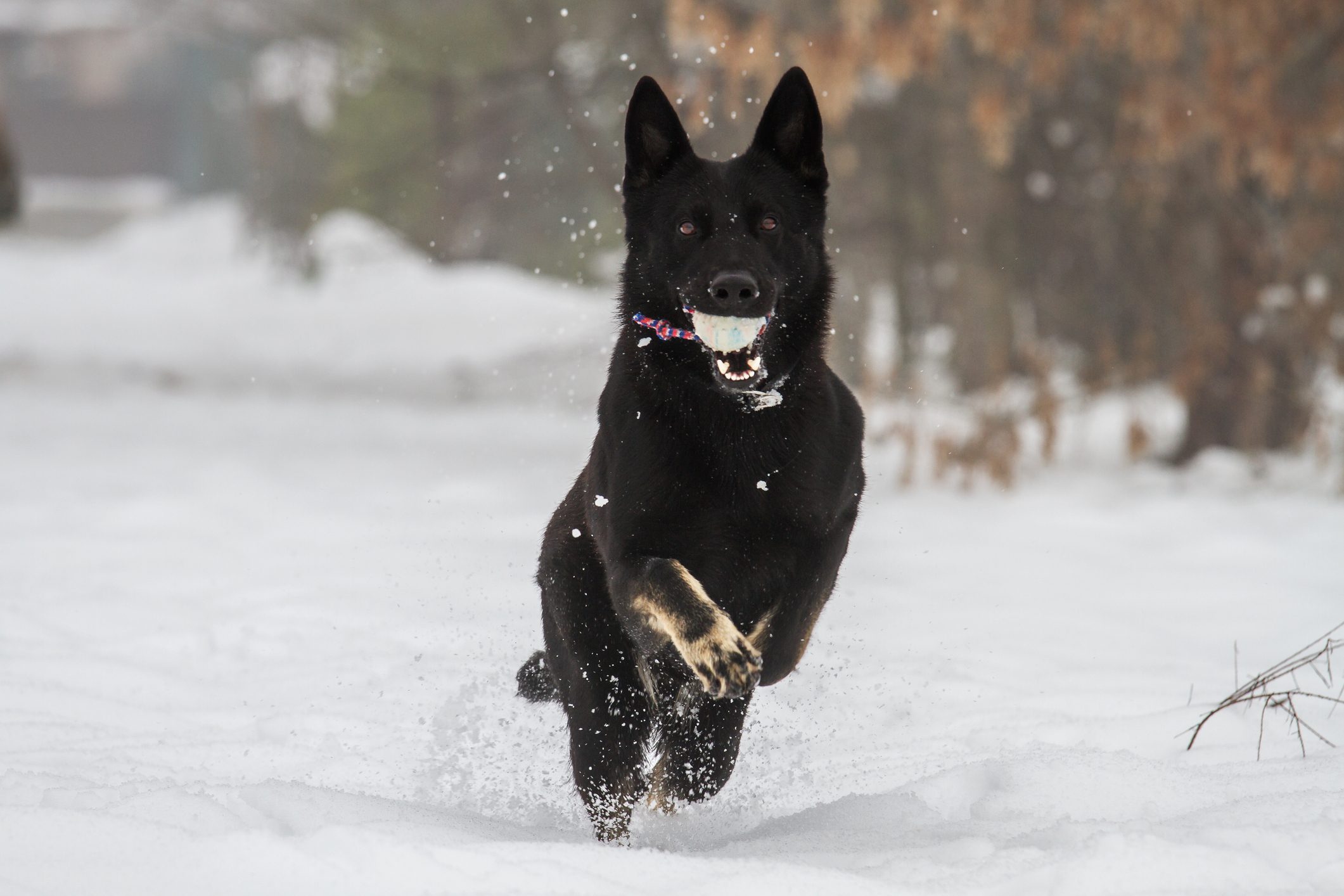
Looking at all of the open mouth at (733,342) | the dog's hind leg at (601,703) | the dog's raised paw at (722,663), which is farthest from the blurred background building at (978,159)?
the dog's raised paw at (722,663)

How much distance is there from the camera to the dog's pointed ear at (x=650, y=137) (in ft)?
11.6

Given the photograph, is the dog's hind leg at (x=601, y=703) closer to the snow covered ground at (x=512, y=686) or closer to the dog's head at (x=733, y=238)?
the snow covered ground at (x=512, y=686)

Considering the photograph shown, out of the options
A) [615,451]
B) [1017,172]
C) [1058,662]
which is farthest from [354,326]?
[615,451]

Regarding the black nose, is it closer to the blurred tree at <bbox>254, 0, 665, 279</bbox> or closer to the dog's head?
the dog's head

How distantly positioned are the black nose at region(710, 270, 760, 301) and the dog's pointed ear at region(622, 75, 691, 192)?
577 mm

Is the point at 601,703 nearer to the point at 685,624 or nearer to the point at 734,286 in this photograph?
the point at 685,624

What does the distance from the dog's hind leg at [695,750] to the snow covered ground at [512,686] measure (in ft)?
0.28

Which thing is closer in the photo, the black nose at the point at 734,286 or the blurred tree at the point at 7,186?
the black nose at the point at 734,286

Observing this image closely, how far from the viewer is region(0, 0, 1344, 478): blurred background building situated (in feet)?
26.8

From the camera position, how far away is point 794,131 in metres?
3.60

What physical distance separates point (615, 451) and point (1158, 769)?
1627 mm

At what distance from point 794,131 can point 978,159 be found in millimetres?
8701

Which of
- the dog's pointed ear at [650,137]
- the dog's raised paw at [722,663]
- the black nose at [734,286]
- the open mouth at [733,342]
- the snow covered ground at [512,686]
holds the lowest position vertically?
the snow covered ground at [512,686]

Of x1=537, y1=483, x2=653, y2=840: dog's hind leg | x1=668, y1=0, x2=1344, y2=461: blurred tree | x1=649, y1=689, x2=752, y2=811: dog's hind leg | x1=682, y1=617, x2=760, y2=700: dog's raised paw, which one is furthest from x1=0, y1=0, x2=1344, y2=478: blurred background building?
x1=682, y1=617, x2=760, y2=700: dog's raised paw
